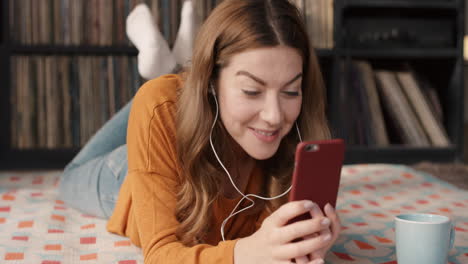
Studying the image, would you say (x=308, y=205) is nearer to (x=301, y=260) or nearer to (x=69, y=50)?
(x=301, y=260)

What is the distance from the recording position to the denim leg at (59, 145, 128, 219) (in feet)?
3.99

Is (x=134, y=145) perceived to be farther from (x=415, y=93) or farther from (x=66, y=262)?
(x=415, y=93)

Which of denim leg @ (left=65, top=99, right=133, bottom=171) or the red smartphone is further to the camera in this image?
denim leg @ (left=65, top=99, right=133, bottom=171)

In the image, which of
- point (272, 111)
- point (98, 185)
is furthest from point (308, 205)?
point (98, 185)

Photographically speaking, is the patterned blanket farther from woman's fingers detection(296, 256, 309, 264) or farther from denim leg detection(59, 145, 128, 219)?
woman's fingers detection(296, 256, 309, 264)

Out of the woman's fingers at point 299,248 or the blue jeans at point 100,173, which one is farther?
the blue jeans at point 100,173

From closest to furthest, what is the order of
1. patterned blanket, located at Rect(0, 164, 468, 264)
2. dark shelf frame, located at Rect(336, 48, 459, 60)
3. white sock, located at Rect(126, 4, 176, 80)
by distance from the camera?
patterned blanket, located at Rect(0, 164, 468, 264)
white sock, located at Rect(126, 4, 176, 80)
dark shelf frame, located at Rect(336, 48, 459, 60)

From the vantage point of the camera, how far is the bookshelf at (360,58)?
2031 millimetres

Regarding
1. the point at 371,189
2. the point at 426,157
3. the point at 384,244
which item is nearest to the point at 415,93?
the point at 426,157

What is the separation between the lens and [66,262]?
0.88m

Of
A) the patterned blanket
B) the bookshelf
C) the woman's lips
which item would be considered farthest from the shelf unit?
the woman's lips

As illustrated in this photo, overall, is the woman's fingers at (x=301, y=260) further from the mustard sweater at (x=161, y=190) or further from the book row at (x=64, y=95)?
the book row at (x=64, y=95)

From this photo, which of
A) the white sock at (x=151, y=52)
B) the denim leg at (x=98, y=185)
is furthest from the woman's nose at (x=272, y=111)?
the white sock at (x=151, y=52)

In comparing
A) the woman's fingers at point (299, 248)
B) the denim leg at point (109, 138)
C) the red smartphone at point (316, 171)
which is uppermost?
the red smartphone at point (316, 171)
